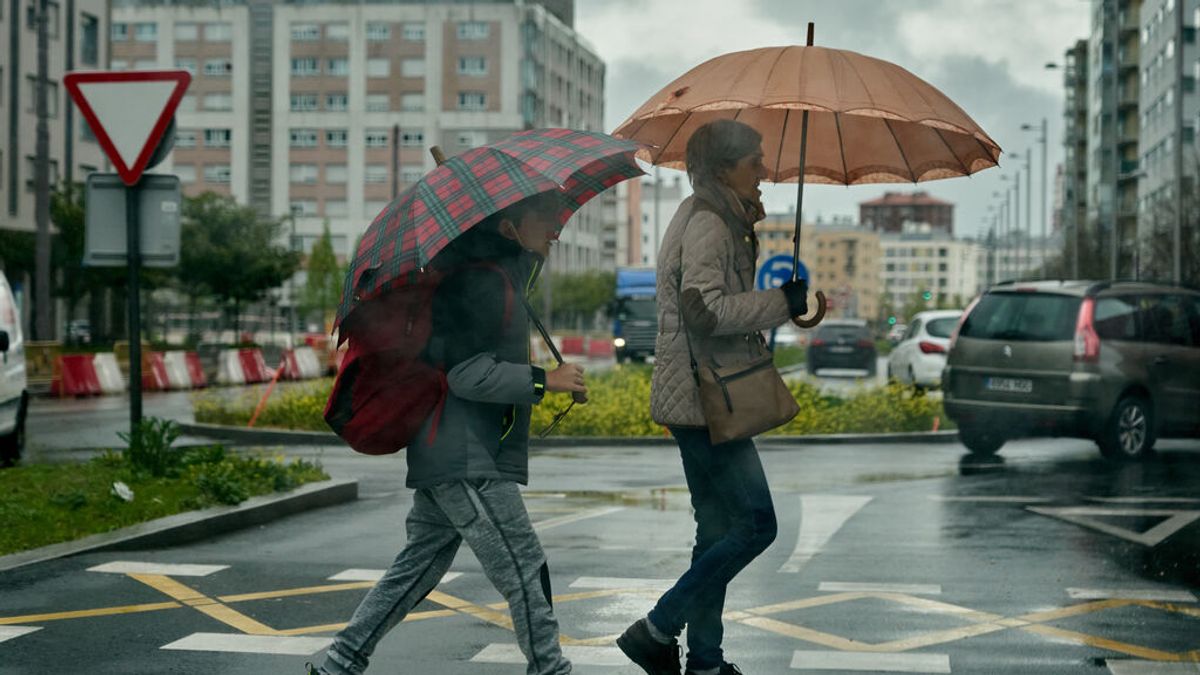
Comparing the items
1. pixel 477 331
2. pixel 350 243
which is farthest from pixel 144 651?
pixel 350 243

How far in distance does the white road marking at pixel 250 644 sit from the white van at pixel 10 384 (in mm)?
8480

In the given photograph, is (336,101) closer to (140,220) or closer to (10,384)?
(10,384)

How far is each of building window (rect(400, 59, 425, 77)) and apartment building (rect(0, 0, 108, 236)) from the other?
48.8 metres

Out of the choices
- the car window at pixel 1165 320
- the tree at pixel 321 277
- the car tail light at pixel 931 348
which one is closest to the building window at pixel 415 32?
the tree at pixel 321 277

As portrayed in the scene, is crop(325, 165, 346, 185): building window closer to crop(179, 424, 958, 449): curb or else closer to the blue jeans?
crop(179, 424, 958, 449): curb

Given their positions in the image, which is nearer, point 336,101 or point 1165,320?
point 1165,320

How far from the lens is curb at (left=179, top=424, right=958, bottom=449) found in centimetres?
1873

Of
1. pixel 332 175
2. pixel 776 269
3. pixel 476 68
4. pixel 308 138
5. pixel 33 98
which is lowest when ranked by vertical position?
pixel 776 269

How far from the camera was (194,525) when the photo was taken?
33.3ft

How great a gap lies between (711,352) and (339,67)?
10947 cm

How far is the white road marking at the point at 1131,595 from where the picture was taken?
25.9ft

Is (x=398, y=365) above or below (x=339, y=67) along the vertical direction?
below

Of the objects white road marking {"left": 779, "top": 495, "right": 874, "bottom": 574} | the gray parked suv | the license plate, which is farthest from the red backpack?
the license plate

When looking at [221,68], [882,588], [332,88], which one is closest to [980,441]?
[882,588]
